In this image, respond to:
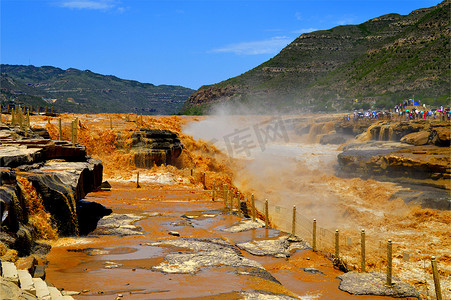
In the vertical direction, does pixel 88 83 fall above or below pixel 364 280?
above

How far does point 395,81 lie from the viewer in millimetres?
73812

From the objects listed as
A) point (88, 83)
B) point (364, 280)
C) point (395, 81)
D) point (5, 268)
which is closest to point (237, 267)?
point (364, 280)

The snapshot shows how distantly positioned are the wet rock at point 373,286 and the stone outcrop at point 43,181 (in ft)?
20.7

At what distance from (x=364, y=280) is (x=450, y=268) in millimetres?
5634

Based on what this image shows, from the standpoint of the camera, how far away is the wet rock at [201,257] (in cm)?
861

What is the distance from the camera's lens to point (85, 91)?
5856 inches

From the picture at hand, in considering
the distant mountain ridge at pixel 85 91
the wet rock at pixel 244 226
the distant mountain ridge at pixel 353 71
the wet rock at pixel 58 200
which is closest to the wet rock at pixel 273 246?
the wet rock at pixel 244 226

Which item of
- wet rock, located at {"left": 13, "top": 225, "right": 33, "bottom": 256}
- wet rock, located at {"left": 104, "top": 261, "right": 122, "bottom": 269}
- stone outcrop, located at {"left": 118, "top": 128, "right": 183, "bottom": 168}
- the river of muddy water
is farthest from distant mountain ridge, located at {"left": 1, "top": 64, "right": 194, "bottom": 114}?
wet rock, located at {"left": 104, "top": 261, "right": 122, "bottom": 269}

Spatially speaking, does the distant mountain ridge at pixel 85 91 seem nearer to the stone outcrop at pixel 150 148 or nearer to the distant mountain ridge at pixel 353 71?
the distant mountain ridge at pixel 353 71

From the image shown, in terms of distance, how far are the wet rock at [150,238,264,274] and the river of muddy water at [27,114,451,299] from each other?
27cm

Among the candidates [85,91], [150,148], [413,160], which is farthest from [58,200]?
[85,91]

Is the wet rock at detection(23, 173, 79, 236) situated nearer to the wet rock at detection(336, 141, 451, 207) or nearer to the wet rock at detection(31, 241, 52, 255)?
the wet rock at detection(31, 241, 52, 255)

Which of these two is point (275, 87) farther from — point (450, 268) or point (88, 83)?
point (450, 268)

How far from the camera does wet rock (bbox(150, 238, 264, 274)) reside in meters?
8.61
